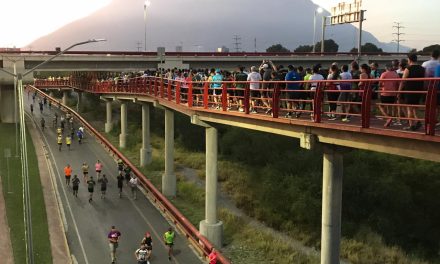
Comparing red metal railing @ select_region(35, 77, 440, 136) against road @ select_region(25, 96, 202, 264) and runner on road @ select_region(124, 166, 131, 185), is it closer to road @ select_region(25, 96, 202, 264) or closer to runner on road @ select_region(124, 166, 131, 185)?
runner on road @ select_region(124, 166, 131, 185)

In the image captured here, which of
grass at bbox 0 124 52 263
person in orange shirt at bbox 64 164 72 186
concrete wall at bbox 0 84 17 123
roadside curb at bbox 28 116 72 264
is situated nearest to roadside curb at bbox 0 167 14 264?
grass at bbox 0 124 52 263

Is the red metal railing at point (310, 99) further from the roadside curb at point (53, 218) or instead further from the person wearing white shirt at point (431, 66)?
the roadside curb at point (53, 218)

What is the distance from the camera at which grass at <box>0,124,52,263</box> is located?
21.4m

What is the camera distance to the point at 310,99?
1553 centimetres

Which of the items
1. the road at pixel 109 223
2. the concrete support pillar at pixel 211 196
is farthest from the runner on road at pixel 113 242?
the concrete support pillar at pixel 211 196

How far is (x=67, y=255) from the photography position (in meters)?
20.8

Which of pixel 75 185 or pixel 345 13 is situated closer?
pixel 75 185

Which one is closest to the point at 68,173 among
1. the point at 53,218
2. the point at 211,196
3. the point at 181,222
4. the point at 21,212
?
the point at 21,212

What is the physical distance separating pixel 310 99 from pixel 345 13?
40.9 m

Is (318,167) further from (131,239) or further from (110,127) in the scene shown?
(110,127)

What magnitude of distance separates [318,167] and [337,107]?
1870 cm

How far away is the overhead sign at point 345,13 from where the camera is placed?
167 feet

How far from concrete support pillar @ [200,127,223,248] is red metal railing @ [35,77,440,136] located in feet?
5.87

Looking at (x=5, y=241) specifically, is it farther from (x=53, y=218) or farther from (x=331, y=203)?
(x=331, y=203)
